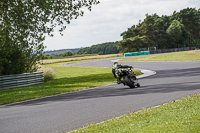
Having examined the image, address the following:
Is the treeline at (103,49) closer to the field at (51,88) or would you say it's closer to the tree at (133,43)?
the tree at (133,43)

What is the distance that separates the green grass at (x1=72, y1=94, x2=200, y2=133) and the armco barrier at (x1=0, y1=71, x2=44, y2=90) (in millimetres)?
14108

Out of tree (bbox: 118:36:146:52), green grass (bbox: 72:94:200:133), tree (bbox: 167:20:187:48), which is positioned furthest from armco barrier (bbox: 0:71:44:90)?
tree (bbox: 167:20:187:48)

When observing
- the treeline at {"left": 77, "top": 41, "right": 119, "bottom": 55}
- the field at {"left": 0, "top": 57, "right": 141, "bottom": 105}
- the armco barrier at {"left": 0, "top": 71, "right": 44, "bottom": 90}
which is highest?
the treeline at {"left": 77, "top": 41, "right": 119, "bottom": 55}

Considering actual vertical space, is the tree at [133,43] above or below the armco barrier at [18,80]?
above

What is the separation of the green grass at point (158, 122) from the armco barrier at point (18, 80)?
14108 millimetres

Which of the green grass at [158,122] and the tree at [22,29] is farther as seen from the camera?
the tree at [22,29]

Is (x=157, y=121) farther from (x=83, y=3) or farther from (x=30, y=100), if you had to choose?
(x=83, y=3)

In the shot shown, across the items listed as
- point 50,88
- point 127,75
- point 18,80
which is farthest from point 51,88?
point 127,75

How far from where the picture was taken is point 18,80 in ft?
64.8

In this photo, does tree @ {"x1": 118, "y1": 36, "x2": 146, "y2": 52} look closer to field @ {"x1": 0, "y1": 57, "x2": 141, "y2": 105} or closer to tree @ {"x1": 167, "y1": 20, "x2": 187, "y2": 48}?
tree @ {"x1": 167, "y1": 20, "x2": 187, "y2": 48}

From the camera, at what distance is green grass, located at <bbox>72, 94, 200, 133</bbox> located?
220 inches

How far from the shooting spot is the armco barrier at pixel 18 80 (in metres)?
19.1

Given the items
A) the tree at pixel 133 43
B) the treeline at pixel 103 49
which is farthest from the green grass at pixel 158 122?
the treeline at pixel 103 49

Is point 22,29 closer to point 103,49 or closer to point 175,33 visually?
point 175,33
